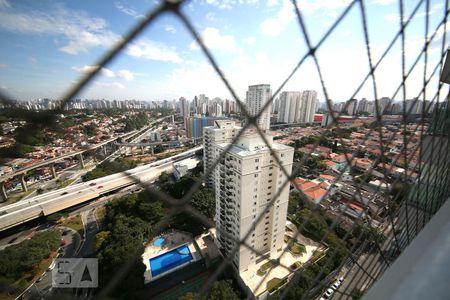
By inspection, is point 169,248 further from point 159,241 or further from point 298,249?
point 298,249

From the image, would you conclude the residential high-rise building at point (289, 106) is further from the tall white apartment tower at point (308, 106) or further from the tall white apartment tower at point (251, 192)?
the tall white apartment tower at point (251, 192)

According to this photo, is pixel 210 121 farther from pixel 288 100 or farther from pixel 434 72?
pixel 434 72

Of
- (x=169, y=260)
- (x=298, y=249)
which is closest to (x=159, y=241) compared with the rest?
(x=169, y=260)

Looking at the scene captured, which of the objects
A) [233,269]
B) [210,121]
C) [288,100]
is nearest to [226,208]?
[233,269]

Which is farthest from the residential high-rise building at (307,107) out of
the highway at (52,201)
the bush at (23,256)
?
the bush at (23,256)

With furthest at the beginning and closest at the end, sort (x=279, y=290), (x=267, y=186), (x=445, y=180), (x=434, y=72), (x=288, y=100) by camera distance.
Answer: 1. (x=288, y=100)
2. (x=267, y=186)
3. (x=279, y=290)
4. (x=445, y=180)
5. (x=434, y=72)

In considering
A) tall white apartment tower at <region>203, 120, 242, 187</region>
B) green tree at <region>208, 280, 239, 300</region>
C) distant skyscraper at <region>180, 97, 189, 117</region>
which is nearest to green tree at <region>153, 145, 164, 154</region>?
tall white apartment tower at <region>203, 120, 242, 187</region>
